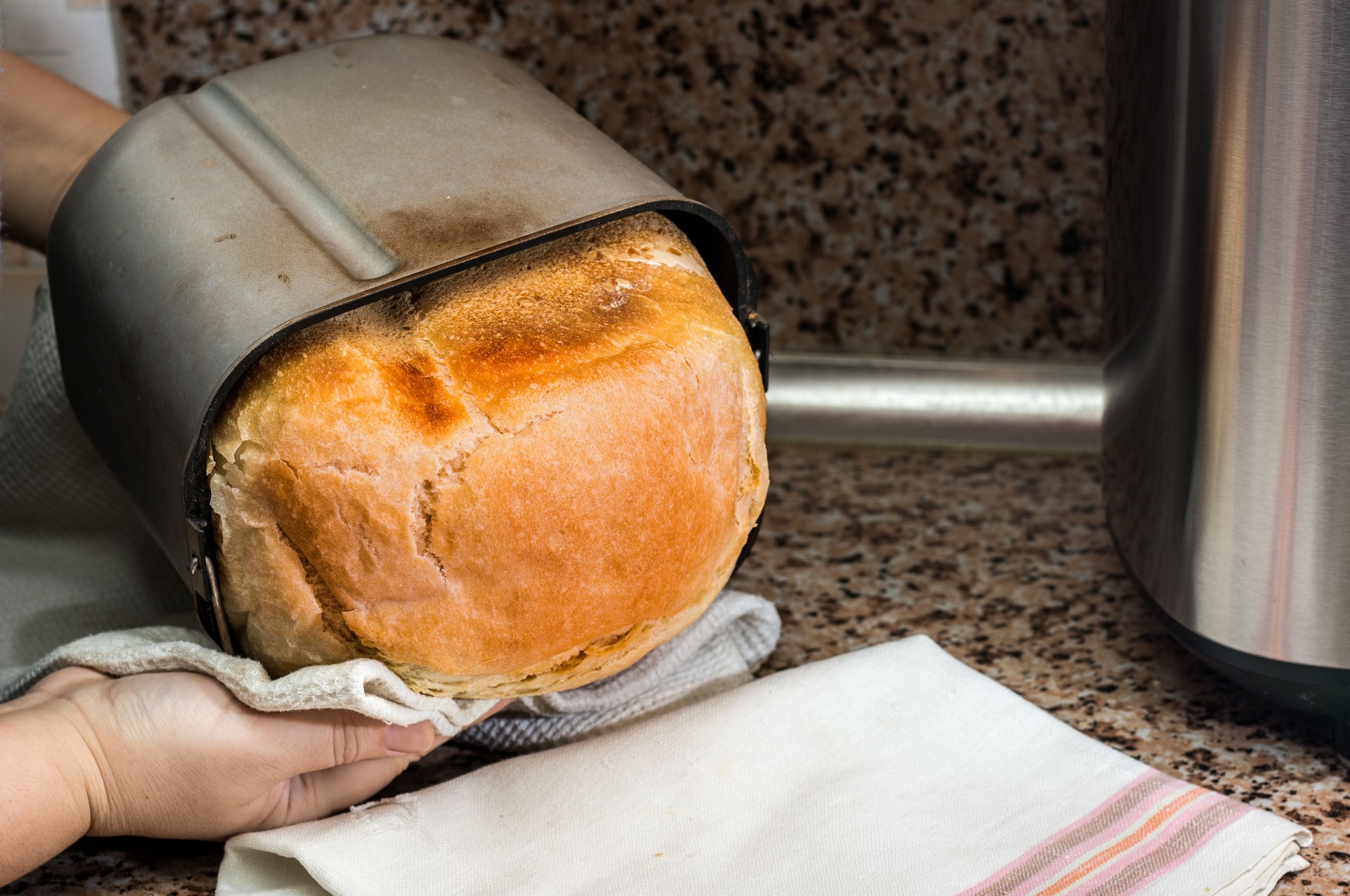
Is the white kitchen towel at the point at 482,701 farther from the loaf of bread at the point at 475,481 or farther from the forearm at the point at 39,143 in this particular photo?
the forearm at the point at 39,143

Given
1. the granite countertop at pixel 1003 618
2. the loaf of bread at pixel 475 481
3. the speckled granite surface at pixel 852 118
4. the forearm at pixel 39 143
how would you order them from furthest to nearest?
the speckled granite surface at pixel 852 118 < the forearm at pixel 39 143 < the granite countertop at pixel 1003 618 < the loaf of bread at pixel 475 481

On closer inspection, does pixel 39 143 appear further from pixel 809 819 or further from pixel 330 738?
pixel 809 819

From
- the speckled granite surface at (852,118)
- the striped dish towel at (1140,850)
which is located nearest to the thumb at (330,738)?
the striped dish towel at (1140,850)

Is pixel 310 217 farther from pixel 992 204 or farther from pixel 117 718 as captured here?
pixel 992 204

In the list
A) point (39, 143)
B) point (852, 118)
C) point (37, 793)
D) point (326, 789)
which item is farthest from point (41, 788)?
point (852, 118)

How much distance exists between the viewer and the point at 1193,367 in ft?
1.79

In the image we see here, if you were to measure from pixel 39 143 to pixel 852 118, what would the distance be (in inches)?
22.1

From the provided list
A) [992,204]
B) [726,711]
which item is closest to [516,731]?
[726,711]

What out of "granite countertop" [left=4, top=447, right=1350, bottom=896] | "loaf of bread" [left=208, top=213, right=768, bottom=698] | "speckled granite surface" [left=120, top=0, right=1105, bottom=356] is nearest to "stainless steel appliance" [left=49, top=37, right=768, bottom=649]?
"loaf of bread" [left=208, top=213, right=768, bottom=698]

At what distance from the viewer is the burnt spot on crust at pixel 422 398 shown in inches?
18.0

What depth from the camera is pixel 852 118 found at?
968 mm

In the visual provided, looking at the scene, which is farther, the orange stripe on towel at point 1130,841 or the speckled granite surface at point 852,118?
the speckled granite surface at point 852,118

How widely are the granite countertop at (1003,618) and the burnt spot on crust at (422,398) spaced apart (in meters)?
0.22

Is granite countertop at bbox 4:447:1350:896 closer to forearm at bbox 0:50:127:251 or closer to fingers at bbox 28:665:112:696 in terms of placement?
fingers at bbox 28:665:112:696
